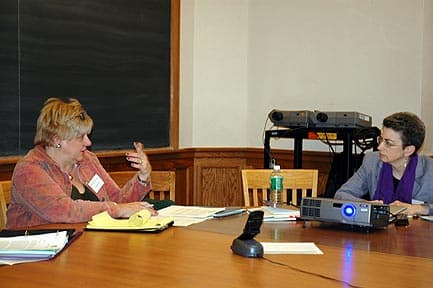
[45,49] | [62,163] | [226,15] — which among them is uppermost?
[226,15]

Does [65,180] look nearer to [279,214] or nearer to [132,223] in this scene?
[132,223]

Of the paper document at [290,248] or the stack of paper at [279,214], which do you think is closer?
the paper document at [290,248]

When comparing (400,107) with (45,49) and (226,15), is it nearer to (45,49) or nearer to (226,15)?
(226,15)

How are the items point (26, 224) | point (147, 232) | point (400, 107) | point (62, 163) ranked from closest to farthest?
point (147, 232)
point (26, 224)
point (62, 163)
point (400, 107)

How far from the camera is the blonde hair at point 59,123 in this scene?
2928 millimetres

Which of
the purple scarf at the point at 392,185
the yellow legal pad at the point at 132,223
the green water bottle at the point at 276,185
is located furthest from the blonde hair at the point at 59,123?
the purple scarf at the point at 392,185

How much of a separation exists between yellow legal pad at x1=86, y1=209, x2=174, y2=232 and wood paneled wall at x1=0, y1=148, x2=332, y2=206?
2480mm

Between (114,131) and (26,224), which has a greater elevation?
(114,131)

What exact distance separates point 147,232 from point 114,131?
2.27 meters

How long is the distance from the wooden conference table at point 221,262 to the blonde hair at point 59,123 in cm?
53

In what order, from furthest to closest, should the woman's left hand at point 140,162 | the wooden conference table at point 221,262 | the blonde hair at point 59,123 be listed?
the woman's left hand at point 140,162 < the blonde hair at point 59,123 < the wooden conference table at point 221,262

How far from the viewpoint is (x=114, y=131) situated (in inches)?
182

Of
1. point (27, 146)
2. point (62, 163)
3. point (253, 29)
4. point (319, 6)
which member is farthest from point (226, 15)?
point (62, 163)

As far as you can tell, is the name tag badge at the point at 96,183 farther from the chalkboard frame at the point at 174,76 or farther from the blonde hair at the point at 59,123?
the chalkboard frame at the point at 174,76
